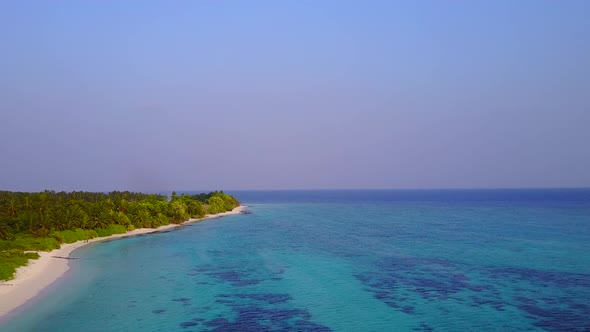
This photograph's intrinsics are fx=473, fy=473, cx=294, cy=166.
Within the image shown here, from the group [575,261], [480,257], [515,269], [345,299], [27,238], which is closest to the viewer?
[345,299]

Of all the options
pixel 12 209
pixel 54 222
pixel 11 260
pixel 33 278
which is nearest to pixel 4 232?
pixel 54 222

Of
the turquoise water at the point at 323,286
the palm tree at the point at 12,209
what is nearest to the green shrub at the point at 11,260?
the turquoise water at the point at 323,286

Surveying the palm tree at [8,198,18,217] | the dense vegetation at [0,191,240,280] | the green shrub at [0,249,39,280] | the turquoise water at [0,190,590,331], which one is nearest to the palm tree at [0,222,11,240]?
the dense vegetation at [0,191,240,280]

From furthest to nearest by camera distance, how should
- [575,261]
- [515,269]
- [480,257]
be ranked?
[480,257] → [575,261] → [515,269]

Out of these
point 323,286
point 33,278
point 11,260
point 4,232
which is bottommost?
point 323,286

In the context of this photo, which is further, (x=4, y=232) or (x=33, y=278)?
(x=4, y=232)

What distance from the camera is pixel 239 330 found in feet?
92.3

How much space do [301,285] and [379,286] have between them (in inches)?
265

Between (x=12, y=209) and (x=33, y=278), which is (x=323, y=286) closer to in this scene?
(x=33, y=278)

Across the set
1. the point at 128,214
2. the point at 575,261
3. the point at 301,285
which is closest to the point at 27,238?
the point at 128,214

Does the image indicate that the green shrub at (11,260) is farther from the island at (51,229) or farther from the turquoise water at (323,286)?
the turquoise water at (323,286)

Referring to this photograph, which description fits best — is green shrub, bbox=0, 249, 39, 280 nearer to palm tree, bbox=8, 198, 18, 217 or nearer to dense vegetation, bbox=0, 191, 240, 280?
dense vegetation, bbox=0, 191, 240, 280

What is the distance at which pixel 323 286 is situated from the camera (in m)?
41.2

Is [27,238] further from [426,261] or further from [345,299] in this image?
[426,261]
